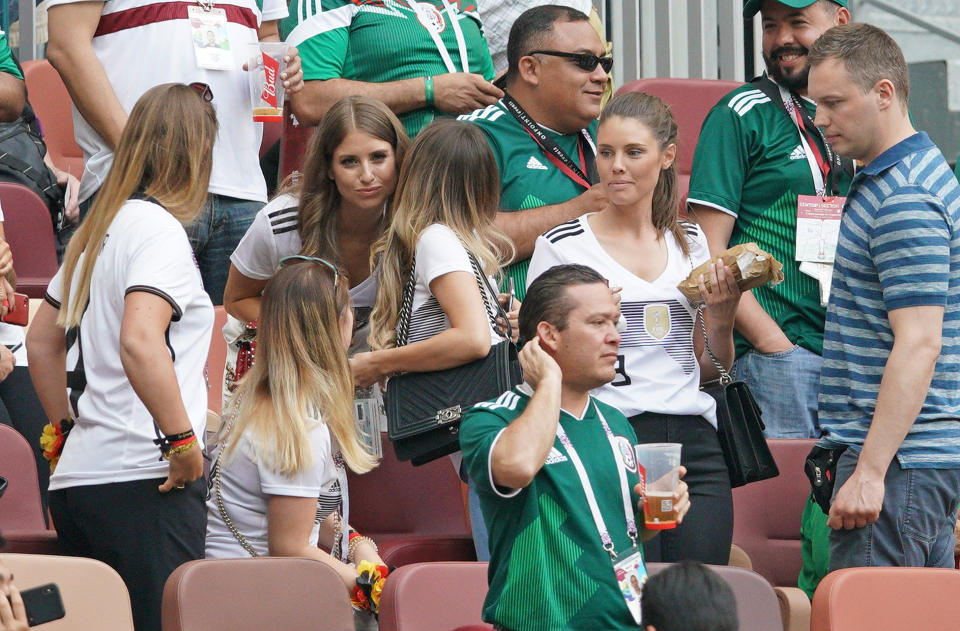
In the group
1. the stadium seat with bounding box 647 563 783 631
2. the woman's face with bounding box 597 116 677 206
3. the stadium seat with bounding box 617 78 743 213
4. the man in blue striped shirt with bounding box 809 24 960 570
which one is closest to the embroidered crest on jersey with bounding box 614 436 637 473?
the stadium seat with bounding box 647 563 783 631

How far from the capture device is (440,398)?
3.53 m

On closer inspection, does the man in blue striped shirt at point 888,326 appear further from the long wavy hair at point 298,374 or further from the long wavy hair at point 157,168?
the long wavy hair at point 157,168

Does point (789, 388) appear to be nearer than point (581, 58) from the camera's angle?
Yes

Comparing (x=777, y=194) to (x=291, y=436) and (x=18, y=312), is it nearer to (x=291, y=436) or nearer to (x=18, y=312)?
(x=291, y=436)

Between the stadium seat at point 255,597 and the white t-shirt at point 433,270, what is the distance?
2.81ft

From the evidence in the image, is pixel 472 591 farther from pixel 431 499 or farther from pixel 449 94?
pixel 449 94

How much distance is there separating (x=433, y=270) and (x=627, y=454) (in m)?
0.98

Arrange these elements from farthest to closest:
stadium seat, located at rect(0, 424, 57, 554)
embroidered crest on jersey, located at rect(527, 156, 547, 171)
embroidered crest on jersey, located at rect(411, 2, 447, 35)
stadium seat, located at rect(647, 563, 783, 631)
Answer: embroidered crest on jersey, located at rect(411, 2, 447, 35), embroidered crest on jersey, located at rect(527, 156, 547, 171), stadium seat, located at rect(0, 424, 57, 554), stadium seat, located at rect(647, 563, 783, 631)

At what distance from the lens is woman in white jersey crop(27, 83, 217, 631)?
3.16m

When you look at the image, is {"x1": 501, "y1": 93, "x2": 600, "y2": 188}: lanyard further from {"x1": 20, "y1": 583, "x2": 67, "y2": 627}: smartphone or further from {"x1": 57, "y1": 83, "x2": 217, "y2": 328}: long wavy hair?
{"x1": 20, "y1": 583, "x2": 67, "y2": 627}: smartphone

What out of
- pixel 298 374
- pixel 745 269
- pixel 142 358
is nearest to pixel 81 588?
pixel 142 358

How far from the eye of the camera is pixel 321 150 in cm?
404

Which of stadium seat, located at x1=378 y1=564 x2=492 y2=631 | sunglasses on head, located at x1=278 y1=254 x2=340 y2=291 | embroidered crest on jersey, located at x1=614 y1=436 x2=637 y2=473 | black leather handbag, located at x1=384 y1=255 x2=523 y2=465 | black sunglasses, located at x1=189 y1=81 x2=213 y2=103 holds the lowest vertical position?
stadium seat, located at x1=378 y1=564 x2=492 y2=631

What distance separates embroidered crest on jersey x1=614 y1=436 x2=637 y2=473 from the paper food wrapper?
0.88 metres
